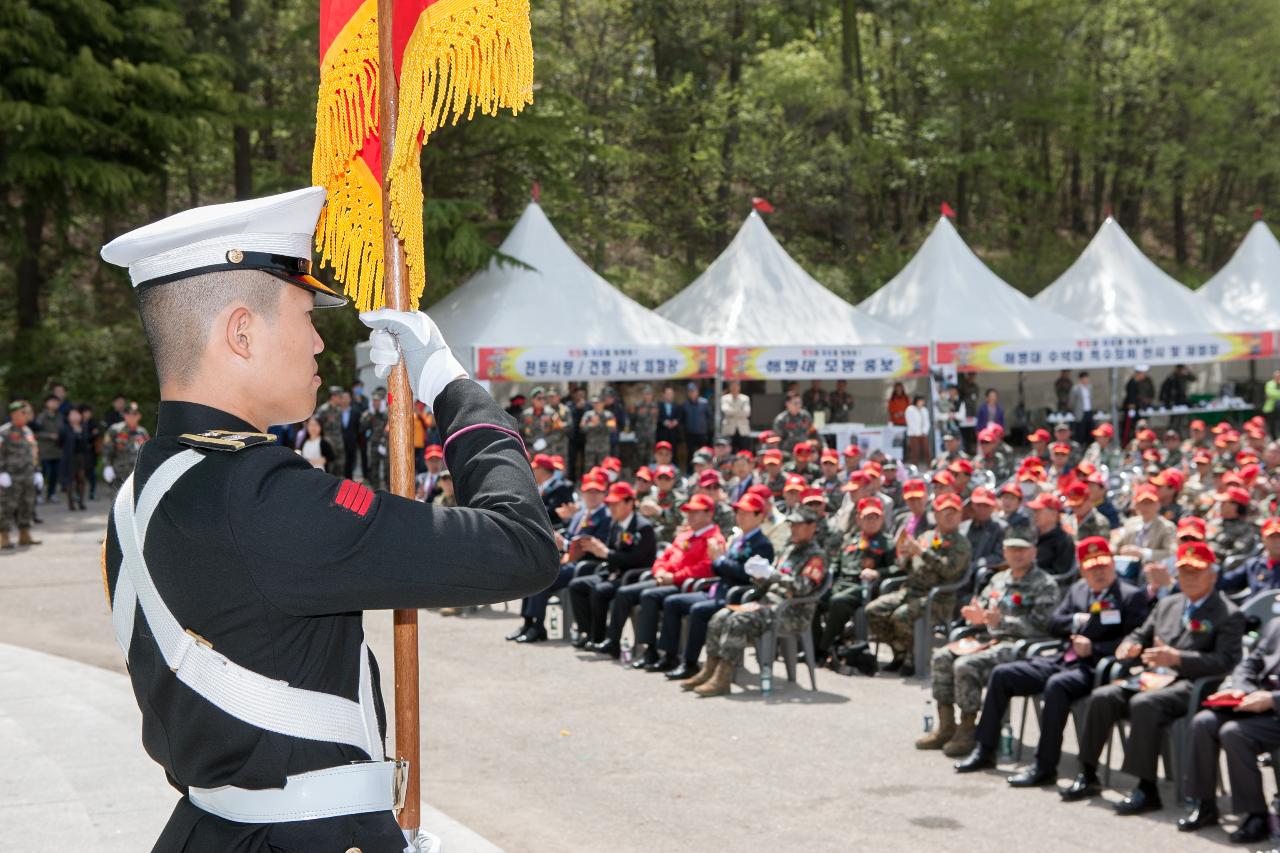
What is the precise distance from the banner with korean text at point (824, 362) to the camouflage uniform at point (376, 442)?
224 inches

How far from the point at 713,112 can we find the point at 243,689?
3586 centimetres

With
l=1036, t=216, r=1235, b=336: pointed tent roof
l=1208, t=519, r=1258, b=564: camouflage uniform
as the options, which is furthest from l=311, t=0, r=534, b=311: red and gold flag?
l=1036, t=216, r=1235, b=336: pointed tent roof

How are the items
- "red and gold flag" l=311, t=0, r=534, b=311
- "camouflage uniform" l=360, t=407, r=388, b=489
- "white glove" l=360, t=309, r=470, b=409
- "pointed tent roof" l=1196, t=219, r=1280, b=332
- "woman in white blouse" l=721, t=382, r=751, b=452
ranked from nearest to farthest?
"white glove" l=360, t=309, r=470, b=409
"red and gold flag" l=311, t=0, r=534, b=311
"camouflage uniform" l=360, t=407, r=388, b=489
"woman in white blouse" l=721, t=382, r=751, b=452
"pointed tent roof" l=1196, t=219, r=1280, b=332

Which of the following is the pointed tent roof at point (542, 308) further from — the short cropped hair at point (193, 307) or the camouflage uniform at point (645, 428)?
the short cropped hair at point (193, 307)

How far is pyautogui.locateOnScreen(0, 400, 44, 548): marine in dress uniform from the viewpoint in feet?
52.2

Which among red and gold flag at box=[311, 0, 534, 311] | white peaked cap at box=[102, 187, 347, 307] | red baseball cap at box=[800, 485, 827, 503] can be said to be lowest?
red baseball cap at box=[800, 485, 827, 503]

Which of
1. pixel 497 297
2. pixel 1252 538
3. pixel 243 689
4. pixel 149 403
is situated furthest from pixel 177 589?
pixel 149 403

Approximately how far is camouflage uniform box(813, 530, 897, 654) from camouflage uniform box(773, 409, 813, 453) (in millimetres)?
8826

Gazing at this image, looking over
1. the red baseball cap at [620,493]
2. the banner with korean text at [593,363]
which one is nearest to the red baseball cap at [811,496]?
the red baseball cap at [620,493]

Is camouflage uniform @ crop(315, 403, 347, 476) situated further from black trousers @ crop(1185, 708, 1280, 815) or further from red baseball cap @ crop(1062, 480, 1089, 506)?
black trousers @ crop(1185, 708, 1280, 815)

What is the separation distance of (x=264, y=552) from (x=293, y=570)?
0.17 ft

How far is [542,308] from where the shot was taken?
70.6ft

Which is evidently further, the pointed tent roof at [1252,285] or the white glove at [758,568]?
the pointed tent roof at [1252,285]

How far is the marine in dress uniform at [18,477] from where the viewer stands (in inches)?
626
